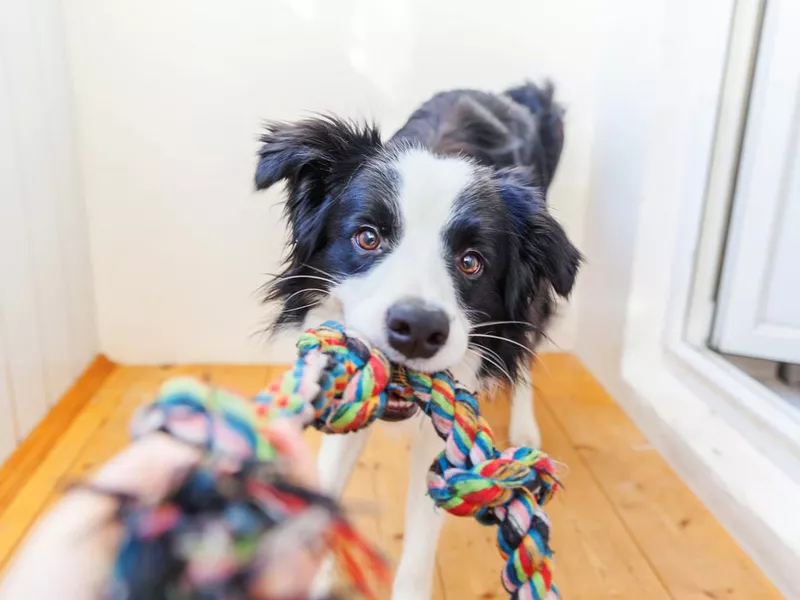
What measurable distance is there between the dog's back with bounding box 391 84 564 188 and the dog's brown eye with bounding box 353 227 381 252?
10.6 inches

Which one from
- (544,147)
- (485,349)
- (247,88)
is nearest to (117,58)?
(247,88)

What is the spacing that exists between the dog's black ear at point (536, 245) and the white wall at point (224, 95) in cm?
80

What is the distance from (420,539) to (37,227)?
1188 mm

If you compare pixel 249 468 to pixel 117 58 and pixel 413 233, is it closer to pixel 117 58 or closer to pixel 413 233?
pixel 413 233

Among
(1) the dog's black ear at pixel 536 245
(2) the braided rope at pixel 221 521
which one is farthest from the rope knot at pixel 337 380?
(1) the dog's black ear at pixel 536 245

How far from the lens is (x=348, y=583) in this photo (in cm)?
40

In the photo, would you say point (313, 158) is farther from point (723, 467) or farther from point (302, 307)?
point (723, 467)

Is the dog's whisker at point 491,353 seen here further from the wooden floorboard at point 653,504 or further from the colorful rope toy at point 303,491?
the wooden floorboard at point 653,504

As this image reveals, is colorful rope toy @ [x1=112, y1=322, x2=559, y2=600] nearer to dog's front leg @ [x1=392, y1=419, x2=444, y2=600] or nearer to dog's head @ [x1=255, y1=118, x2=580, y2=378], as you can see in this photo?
dog's head @ [x1=255, y1=118, x2=580, y2=378]

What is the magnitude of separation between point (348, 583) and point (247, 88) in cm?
170

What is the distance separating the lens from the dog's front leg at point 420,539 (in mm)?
1090

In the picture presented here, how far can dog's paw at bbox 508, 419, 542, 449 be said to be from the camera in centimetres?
163

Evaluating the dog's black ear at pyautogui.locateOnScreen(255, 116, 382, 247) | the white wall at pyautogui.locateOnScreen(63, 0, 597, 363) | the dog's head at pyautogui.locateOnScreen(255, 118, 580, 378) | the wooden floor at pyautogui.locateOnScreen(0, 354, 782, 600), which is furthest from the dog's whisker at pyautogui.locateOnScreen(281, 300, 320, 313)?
the white wall at pyautogui.locateOnScreen(63, 0, 597, 363)

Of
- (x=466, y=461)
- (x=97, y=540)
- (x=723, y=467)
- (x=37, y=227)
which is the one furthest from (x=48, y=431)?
(x=723, y=467)
